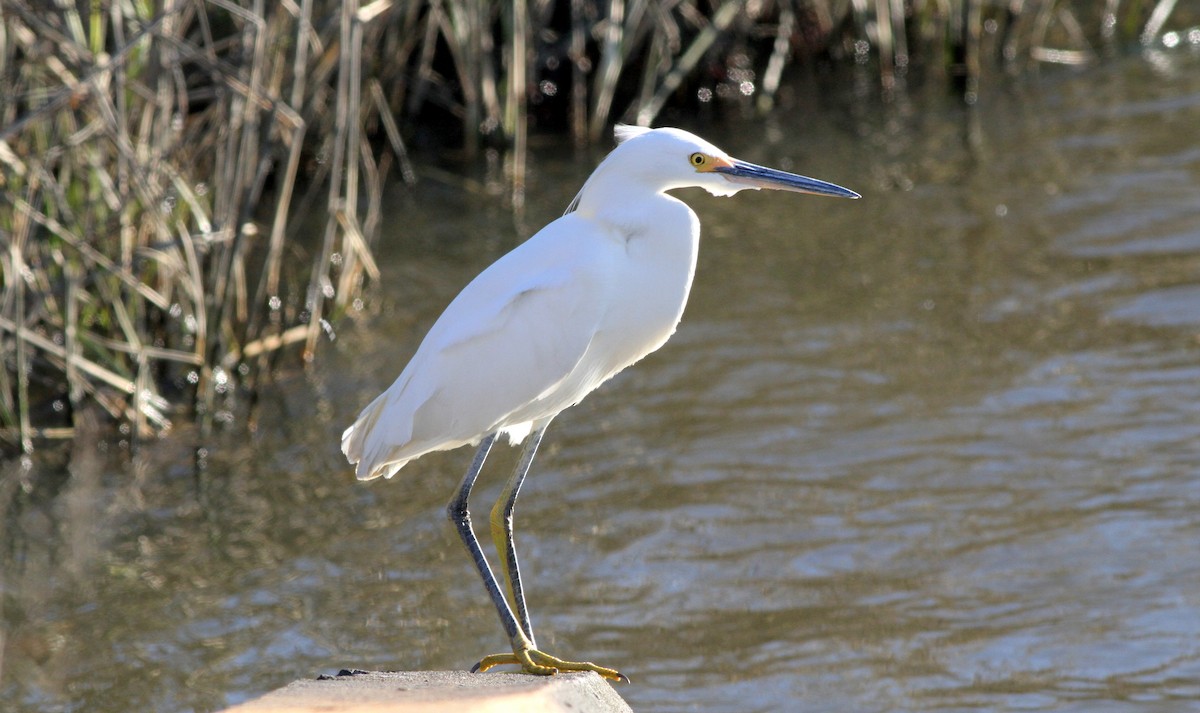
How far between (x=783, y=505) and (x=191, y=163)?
9.82 ft

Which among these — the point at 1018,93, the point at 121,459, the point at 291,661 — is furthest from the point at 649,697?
the point at 1018,93

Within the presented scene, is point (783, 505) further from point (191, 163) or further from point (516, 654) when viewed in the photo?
point (191, 163)

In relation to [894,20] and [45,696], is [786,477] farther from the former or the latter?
[894,20]

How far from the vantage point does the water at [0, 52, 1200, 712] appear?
14.5 feet

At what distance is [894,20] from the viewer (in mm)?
9039

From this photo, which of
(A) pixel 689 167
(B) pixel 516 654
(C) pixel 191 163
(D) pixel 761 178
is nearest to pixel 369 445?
(B) pixel 516 654

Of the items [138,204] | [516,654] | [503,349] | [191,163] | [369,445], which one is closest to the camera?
[516,654]

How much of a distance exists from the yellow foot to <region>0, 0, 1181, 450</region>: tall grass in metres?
2.65

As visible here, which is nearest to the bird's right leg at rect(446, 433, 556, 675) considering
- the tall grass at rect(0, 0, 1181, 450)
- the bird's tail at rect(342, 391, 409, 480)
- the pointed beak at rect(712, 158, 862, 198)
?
the bird's tail at rect(342, 391, 409, 480)

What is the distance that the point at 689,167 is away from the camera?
3.31 metres

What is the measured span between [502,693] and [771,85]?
22.3 feet

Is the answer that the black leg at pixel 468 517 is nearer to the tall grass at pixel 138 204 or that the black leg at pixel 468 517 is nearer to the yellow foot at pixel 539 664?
the yellow foot at pixel 539 664

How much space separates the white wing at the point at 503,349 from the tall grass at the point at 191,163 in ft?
Result: 6.57

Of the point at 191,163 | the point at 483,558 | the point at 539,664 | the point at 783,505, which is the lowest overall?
the point at 783,505
